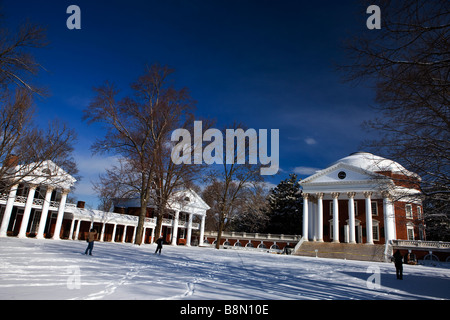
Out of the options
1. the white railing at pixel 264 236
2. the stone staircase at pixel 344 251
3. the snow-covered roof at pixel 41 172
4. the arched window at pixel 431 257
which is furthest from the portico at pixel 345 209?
the snow-covered roof at pixel 41 172

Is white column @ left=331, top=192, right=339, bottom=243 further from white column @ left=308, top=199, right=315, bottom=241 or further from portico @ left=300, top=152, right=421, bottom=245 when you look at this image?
white column @ left=308, top=199, right=315, bottom=241

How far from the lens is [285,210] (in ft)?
204

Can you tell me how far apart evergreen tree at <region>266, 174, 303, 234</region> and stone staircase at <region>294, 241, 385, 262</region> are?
18.2 metres

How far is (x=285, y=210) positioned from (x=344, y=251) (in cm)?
2412

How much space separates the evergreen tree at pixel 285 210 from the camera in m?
61.0

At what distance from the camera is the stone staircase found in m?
35.7

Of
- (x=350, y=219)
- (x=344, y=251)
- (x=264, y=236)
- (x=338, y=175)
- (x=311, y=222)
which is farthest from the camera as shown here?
(x=264, y=236)

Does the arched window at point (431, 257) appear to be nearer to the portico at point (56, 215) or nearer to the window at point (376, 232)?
the window at point (376, 232)

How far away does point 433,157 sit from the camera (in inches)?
380

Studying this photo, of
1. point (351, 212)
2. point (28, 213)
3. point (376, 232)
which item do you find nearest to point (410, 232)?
point (376, 232)

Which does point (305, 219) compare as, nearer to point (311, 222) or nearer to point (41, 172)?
point (311, 222)
